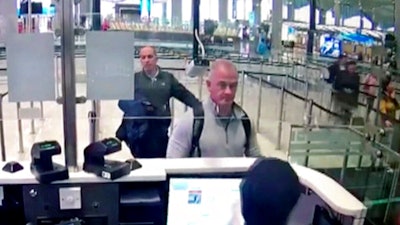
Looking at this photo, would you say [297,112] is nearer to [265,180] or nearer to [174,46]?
[174,46]

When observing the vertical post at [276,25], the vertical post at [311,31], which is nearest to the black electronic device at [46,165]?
the vertical post at [311,31]

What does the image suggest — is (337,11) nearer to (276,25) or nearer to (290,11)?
(290,11)

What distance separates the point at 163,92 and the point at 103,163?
194 cm

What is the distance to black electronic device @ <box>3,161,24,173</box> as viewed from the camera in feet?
5.80

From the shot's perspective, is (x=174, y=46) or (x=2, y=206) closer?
(x=2, y=206)

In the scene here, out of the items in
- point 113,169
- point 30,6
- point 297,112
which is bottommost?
point 297,112

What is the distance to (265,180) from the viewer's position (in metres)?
1.22

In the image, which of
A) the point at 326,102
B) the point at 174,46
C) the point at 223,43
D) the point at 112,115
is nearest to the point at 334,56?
the point at 326,102

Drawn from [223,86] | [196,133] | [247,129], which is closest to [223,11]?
[223,86]


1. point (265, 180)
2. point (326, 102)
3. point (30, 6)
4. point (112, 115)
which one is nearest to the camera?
point (265, 180)

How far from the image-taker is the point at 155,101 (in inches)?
142

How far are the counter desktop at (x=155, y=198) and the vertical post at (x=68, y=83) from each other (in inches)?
4.0

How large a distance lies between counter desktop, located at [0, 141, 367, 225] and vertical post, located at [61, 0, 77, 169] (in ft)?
0.34

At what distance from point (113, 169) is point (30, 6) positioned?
9.32 feet
